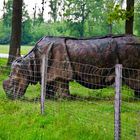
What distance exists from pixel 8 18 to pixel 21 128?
8442cm

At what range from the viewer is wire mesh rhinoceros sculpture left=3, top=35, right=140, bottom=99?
14609 mm

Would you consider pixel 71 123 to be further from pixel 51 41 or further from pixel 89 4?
pixel 89 4

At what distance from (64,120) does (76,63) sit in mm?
4507

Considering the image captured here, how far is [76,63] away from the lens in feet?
48.5

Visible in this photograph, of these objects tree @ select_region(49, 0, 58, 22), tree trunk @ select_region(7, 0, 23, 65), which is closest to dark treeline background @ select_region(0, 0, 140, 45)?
tree @ select_region(49, 0, 58, 22)

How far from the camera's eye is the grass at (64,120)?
9094mm

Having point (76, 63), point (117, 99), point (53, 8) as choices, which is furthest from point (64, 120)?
point (53, 8)

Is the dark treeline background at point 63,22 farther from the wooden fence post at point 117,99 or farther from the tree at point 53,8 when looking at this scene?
the wooden fence post at point 117,99

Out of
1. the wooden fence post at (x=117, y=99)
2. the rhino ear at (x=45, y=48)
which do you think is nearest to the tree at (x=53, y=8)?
the rhino ear at (x=45, y=48)

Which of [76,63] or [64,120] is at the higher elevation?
[76,63]

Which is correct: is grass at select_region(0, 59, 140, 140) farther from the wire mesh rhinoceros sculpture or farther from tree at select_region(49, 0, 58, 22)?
tree at select_region(49, 0, 58, 22)

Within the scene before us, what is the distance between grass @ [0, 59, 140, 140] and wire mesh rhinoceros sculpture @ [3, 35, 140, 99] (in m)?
0.66

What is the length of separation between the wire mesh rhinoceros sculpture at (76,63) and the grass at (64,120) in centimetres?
66

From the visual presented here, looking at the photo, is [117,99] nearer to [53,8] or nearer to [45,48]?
[45,48]
